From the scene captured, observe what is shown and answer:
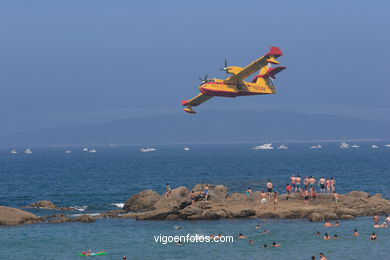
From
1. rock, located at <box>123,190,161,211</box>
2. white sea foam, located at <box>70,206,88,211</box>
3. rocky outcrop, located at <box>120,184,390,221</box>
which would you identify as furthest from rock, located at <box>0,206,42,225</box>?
white sea foam, located at <box>70,206,88,211</box>

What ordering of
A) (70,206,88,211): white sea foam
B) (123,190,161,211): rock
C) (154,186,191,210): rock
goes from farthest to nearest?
1. (70,206,88,211): white sea foam
2. (123,190,161,211): rock
3. (154,186,191,210): rock

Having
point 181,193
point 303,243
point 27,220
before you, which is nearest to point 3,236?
point 27,220

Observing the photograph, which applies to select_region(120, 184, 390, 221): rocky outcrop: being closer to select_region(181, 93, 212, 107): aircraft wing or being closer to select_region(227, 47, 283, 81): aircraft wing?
select_region(227, 47, 283, 81): aircraft wing

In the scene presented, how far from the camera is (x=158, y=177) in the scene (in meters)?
125

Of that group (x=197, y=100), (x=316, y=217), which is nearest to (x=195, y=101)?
(x=197, y=100)

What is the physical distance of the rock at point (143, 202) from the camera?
214 feet

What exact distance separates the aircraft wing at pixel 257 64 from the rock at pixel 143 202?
57.2 feet

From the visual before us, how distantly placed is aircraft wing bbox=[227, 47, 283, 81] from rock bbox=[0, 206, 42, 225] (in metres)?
28.7

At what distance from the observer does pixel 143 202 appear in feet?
215

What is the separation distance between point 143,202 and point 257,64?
20.3 metres

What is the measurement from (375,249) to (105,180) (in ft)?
258

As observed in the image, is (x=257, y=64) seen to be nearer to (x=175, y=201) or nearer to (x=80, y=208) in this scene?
(x=175, y=201)

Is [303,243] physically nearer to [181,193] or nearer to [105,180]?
[181,193]

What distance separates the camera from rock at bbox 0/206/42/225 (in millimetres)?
55719
